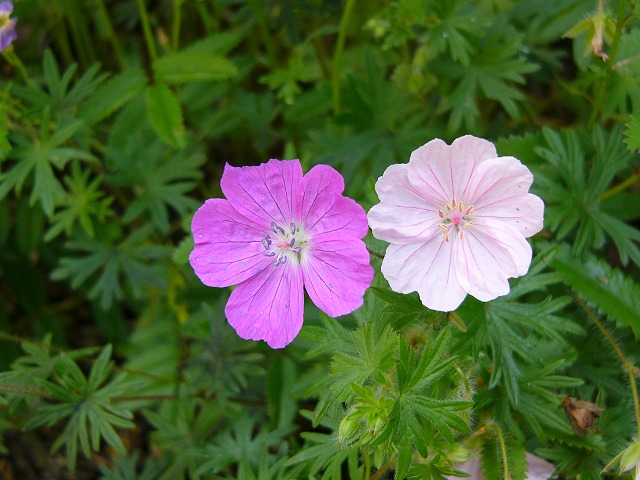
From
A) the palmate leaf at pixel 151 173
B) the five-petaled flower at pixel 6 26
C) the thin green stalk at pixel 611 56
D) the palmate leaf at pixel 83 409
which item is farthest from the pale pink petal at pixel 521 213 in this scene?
the five-petaled flower at pixel 6 26

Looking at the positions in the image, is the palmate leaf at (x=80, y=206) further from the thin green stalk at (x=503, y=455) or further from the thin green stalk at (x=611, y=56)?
the thin green stalk at (x=611, y=56)

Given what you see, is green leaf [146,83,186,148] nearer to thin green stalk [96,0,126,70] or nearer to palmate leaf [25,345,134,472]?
thin green stalk [96,0,126,70]

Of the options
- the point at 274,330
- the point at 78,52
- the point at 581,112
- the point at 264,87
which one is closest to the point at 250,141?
the point at 264,87

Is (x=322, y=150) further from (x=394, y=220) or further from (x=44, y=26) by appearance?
(x=44, y=26)

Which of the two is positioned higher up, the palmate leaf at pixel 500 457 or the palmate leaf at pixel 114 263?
the palmate leaf at pixel 114 263

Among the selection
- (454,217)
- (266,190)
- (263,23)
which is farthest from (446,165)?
(263,23)

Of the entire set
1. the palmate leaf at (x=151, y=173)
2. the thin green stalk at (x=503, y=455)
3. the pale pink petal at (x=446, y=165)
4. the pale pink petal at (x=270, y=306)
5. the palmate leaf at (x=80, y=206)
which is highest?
the palmate leaf at (x=151, y=173)
